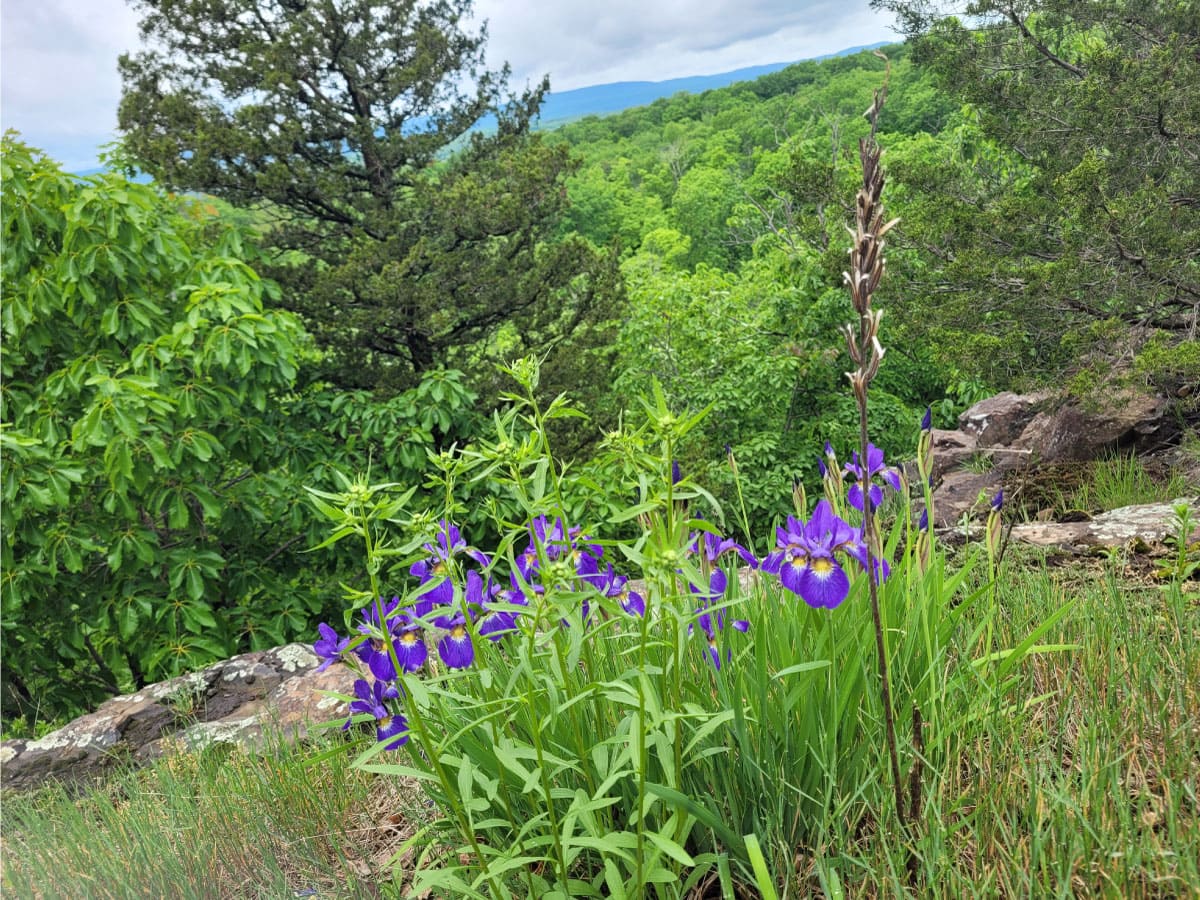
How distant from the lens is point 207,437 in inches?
196

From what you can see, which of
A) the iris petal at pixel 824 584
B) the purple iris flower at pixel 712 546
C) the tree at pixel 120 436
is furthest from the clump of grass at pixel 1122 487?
the tree at pixel 120 436

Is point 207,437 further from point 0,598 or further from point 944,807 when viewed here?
point 944,807

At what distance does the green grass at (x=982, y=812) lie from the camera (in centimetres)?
122

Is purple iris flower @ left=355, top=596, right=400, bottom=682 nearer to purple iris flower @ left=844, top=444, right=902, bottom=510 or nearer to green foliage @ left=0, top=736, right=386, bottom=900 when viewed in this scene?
green foliage @ left=0, top=736, right=386, bottom=900

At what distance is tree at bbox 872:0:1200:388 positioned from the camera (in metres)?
4.78

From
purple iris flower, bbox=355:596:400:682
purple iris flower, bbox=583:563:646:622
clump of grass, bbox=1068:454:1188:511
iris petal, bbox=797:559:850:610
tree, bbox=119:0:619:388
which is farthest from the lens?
tree, bbox=119:0:619:388

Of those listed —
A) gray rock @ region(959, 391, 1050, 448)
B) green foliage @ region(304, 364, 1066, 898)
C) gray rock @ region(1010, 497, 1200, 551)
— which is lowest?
gray rock @ region(959, 391, 1050, 448)

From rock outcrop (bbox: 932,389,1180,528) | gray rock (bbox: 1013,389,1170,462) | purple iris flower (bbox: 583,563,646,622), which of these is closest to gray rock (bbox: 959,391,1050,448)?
rock outcrop (bbox: 932,389,1180,528)

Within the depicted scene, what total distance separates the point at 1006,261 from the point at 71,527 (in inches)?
248

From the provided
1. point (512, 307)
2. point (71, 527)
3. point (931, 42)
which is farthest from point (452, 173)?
point (71, 527)

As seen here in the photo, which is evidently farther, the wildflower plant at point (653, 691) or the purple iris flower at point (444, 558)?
the purple iris flower at point (444, 558)

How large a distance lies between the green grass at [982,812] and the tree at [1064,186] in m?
3.01

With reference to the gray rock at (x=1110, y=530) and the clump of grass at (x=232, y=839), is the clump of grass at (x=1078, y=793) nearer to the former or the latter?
the clump of grass at (x=232, y=839)

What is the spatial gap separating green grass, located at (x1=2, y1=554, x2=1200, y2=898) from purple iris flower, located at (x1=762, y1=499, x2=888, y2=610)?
378 millimetres
